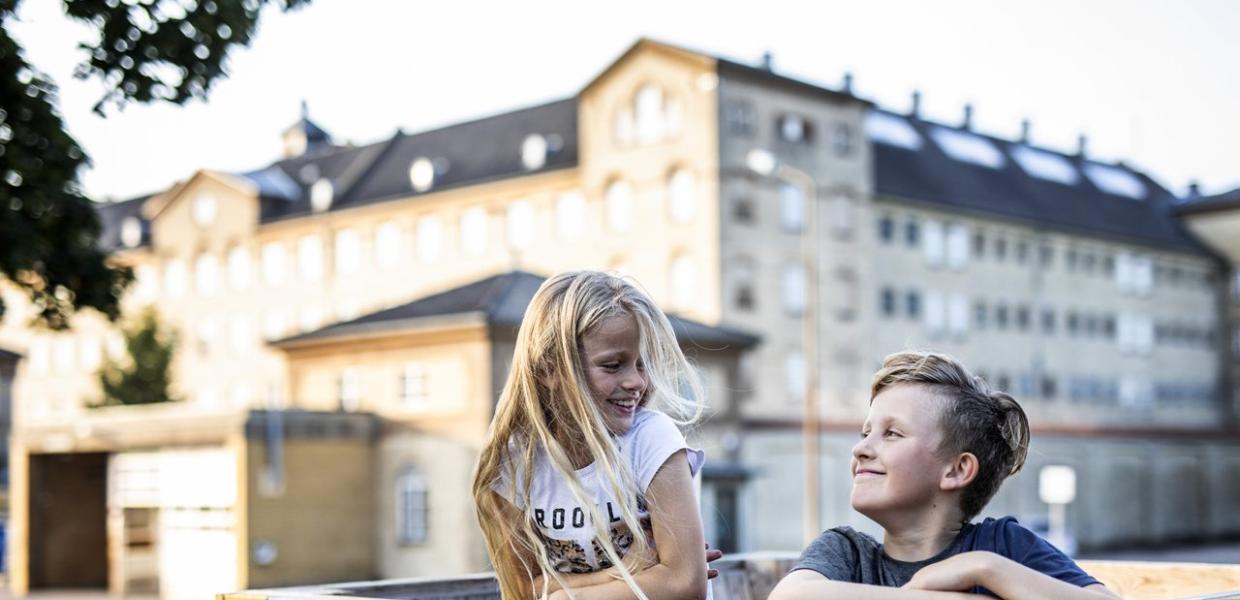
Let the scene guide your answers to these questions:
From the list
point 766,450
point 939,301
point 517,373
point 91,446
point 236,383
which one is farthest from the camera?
point 236,383

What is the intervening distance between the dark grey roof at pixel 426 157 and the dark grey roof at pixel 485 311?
15.2 metres

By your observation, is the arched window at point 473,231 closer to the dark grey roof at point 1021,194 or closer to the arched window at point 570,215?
the arched window at point 570,215

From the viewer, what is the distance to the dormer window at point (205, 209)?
74125 millimetres

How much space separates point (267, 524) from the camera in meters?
41.1

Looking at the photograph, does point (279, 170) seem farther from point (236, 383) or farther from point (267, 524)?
point (267, 524)

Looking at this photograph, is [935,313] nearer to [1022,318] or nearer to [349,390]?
[1022,318]

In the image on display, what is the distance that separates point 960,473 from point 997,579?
0.36 meters

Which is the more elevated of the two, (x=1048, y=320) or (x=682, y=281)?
(x=682, y=281)

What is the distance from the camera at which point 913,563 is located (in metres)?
3.86

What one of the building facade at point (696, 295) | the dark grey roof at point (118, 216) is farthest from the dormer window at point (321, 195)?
the dark grey roof at point (118, 216)

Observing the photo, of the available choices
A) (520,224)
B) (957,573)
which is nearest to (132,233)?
(520,224)

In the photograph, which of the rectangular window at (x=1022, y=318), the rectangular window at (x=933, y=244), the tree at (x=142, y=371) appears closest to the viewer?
Answer: the tree at (x=142, y=371)

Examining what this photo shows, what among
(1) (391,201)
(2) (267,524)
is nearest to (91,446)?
(2) (267,524)

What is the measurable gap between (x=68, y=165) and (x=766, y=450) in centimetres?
3763
